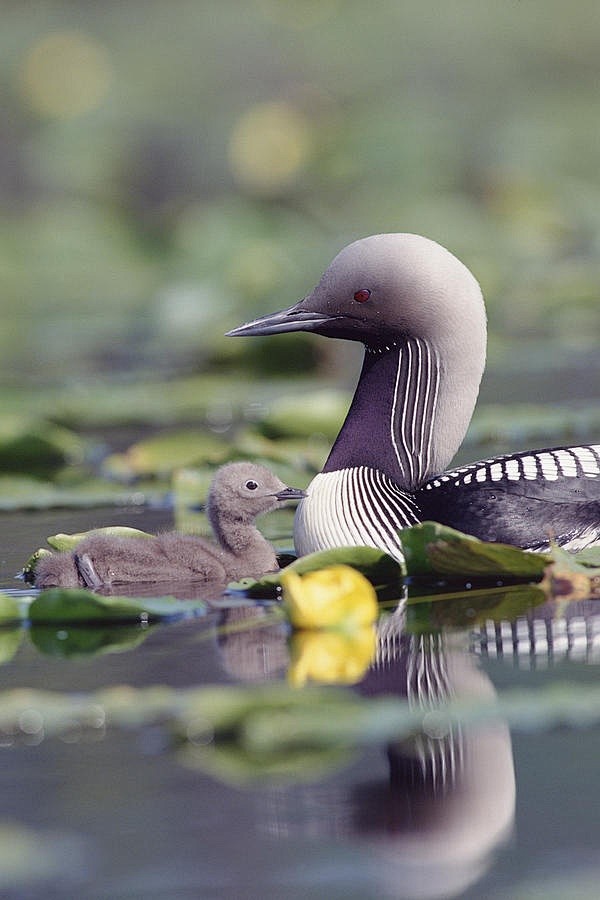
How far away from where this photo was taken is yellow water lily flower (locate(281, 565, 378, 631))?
157 inches

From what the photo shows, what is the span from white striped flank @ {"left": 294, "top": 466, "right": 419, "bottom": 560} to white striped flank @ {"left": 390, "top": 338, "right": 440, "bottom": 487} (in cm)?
10

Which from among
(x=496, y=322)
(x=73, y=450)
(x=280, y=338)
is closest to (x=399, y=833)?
(x=73, y=450)

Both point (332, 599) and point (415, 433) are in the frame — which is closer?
point (332, 599)

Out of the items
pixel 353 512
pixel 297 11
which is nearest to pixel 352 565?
pixel 353 512

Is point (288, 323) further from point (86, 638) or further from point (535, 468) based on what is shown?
point (86, 638)

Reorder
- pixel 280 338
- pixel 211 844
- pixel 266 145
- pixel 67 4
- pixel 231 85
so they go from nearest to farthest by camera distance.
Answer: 1. pixel 211 844
2. pixel 280 338
3. pixel 266 145
4. pixel 231 85
5. pixel 67 4

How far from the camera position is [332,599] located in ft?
13.2

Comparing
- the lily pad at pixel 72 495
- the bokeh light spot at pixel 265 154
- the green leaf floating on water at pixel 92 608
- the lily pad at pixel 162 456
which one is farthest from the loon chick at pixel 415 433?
the bokeh light spot at pixel 265 154

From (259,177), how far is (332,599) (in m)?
10.6

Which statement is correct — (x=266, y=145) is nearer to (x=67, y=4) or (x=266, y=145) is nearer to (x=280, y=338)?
(x=67, y=4)

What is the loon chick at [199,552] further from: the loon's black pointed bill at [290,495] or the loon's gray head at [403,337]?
the loon's gray head at [403,337]

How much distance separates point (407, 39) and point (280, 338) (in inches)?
314

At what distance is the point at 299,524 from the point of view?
494 cm

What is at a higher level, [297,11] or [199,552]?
[297,11]
